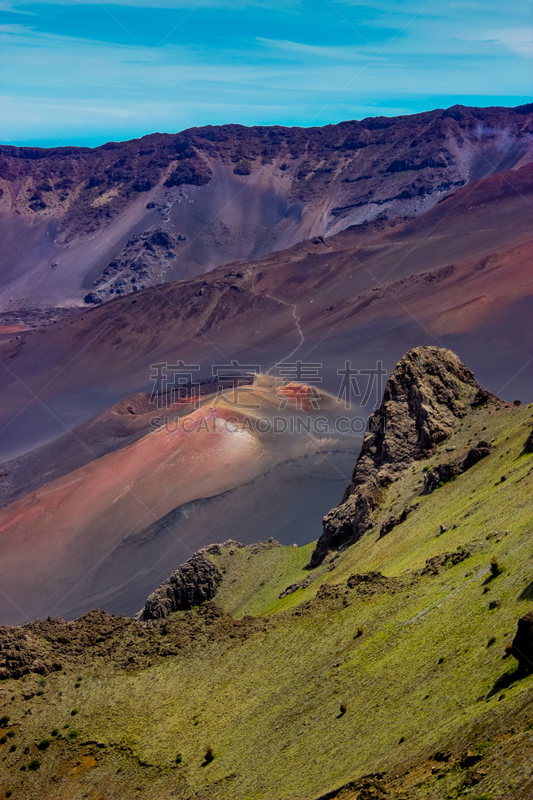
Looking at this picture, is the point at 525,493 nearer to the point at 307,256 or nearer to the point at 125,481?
the point at 125,481

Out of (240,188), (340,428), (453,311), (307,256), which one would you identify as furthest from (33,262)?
(340,428)

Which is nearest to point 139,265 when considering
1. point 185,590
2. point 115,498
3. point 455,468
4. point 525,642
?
point 115,498

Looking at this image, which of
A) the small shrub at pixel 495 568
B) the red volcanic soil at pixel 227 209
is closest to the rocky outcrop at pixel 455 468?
the small shrub at pixel 495 568

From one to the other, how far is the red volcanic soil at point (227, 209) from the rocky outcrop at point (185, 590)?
145 metres

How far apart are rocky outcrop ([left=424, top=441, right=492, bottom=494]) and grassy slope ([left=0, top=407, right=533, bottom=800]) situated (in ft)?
5.31

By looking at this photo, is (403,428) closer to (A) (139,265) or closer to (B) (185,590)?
(B) (185,590)

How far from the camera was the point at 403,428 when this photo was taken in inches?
1147

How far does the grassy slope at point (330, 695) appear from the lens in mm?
12289

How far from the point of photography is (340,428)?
223ft

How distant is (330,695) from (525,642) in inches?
216

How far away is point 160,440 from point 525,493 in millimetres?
49148

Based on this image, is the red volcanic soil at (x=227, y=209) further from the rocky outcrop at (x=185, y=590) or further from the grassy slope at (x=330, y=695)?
the grassy slope at (x=330, y=695)

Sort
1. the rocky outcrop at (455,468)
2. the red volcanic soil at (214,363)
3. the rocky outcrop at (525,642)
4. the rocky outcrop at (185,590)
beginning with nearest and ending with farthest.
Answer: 1. the rocky outcrop at (525,642)
2. the rocky outcrop at (455,468)
3. the rocky outcrop at (185,590)
4. the red volcanic soil at (214,363)

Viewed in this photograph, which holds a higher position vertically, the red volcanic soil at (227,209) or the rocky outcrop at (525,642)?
the red volcanic soil at (227,209)
